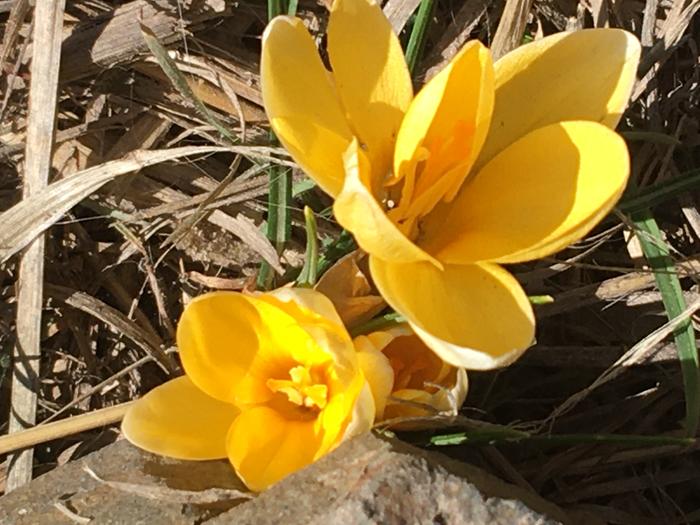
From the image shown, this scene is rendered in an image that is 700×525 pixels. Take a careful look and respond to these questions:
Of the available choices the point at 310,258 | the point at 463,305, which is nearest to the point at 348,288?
the point at 310,258

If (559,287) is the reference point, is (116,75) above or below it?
above

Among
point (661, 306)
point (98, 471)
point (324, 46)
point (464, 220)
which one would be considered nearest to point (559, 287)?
point (661, 306)

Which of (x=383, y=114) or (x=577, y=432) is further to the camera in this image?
(x=577, y=432)

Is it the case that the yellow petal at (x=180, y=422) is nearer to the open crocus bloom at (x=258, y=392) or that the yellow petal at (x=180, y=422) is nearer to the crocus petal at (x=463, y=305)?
the open crocus bloom at (x=258, y=392)

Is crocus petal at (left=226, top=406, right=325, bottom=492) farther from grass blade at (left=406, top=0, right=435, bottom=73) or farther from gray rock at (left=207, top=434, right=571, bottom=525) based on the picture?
grass blade at (left=406, top=0, right=435, bottom=73)

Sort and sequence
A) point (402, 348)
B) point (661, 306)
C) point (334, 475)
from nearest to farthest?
point (334, 475) < point (402, 348) < point (661, 306)

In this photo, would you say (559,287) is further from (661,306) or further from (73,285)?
(73,285)

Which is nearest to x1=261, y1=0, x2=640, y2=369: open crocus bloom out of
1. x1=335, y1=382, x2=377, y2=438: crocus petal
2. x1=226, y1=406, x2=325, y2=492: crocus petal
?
x1=335, y1=382, x2=377, y2=438: crocus petal

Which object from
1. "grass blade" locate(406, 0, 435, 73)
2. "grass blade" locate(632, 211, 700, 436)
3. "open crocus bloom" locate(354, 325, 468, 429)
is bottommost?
"grass blade" locate(632, 211, 700, 436)
